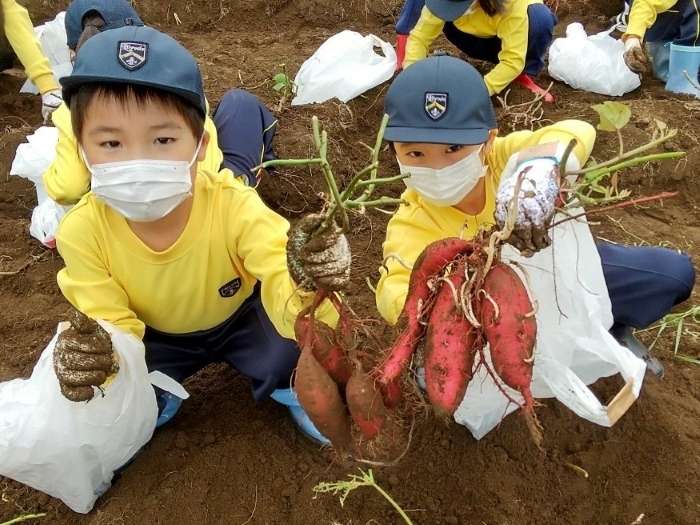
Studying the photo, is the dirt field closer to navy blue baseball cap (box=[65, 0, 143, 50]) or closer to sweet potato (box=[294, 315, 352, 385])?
sweet potato (box=[294, 315, 352, 385])

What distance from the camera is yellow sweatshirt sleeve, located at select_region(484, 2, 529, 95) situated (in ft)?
10.4

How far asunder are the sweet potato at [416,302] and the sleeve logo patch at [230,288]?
0.59 meters

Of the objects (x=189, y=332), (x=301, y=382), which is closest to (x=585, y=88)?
(x=189, y=332)

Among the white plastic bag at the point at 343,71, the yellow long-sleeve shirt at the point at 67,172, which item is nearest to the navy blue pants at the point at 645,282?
the yellow long-sleeve shirt at the point at 67,172

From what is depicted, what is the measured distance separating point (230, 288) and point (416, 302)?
63 centimetres

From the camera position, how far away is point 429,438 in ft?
5.70

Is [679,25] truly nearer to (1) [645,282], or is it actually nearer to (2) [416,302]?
(1) [645,282]

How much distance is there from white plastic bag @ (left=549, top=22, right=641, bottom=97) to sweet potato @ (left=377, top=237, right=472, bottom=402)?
264 cm

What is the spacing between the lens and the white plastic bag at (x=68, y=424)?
4.98ft

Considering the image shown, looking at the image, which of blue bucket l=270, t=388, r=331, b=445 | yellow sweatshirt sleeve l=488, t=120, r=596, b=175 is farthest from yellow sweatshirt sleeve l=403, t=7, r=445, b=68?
blue bucket l=270, t=388, r=331, b=445

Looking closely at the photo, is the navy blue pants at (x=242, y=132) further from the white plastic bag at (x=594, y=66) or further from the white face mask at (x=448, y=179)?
the white plastic bag at (x=594, y=66)

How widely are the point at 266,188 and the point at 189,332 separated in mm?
1112

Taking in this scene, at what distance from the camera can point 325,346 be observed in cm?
128

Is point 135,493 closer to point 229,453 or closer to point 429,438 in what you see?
point 229,453
